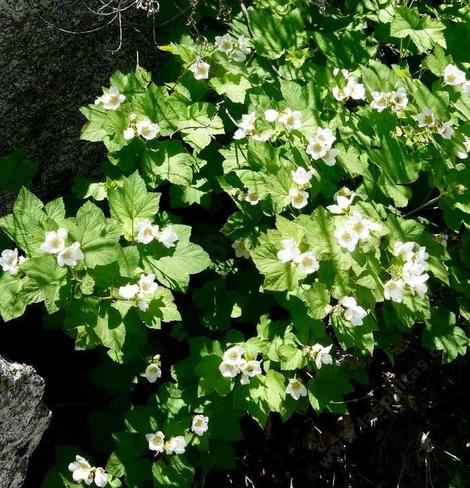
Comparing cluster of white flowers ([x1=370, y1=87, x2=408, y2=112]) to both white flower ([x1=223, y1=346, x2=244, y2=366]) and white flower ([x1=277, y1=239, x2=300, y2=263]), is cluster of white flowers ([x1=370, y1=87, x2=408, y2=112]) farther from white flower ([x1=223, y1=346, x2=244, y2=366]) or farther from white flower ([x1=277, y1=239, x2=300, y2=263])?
white flower ([x1=223, y1=346, x2=244, y2=366])

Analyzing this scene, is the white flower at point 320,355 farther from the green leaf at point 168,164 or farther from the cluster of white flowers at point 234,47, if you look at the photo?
the cluster of white flowers at point 234,47

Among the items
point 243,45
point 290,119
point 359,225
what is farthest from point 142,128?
point 359,225

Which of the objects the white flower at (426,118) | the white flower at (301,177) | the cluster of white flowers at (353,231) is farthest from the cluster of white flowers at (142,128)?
the white flower at (426,118)

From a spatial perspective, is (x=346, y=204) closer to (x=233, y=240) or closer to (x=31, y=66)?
(x=233, y=240)

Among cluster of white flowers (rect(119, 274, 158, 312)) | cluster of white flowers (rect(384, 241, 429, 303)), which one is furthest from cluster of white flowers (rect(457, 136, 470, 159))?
cluster of white flowers (rect(119, 274, 158, 312))

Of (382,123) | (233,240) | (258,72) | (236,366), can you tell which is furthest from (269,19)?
(236,366)
